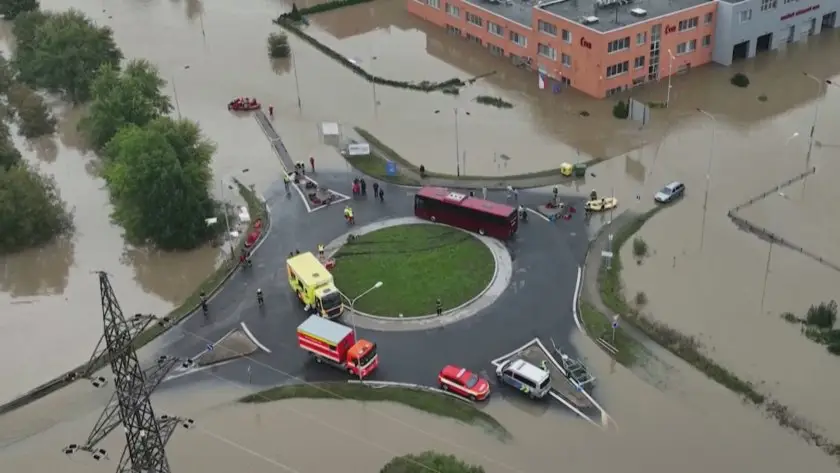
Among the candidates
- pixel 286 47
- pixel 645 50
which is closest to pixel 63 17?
pixel 286 47

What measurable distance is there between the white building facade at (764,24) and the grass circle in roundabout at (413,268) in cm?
3293

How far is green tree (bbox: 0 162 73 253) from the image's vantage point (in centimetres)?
4700

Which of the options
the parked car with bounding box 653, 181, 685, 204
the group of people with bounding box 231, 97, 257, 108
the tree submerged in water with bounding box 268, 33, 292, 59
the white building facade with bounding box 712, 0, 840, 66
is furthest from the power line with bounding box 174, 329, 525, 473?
the white building facade with bounding box 712, 0, 840, 66

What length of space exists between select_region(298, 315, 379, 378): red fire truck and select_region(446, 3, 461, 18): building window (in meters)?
45.5

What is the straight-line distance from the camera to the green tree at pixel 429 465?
29.3 meters

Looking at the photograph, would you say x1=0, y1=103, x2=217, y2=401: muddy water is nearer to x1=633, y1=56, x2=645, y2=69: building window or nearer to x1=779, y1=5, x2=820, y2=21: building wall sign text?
x1=633, y1=56, x2=645, y2=69: building window

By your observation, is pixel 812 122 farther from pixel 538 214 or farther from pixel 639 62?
pixel 538 214

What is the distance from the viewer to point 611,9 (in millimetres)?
65062

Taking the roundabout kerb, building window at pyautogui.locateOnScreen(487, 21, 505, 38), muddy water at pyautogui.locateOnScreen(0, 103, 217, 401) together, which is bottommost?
muddy water at pyautogui.locateOnScreen(0, 103, 217, 401)

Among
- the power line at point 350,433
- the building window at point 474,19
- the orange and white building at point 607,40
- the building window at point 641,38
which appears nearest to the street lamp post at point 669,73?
the orange and white building at point 607,40

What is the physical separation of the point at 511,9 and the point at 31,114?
126 feet

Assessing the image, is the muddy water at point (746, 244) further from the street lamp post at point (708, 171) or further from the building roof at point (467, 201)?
the building roof at point (467, 201)

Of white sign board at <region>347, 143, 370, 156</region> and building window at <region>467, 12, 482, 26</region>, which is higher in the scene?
building window at <region>467, 12, 482, 26</region>

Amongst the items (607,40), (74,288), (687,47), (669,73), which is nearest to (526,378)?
(74,288)
